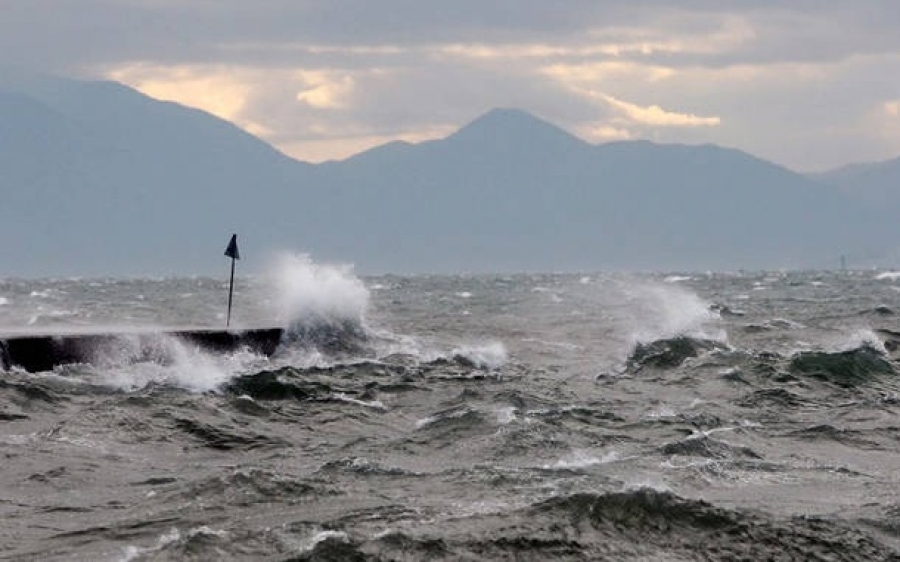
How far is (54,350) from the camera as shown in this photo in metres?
25.0

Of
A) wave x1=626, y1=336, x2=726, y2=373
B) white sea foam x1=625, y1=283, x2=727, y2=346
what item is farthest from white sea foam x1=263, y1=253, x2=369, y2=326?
wave x1=626, y1=336, x2=726, y2=373

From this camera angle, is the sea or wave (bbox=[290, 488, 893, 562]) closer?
wave (bbox=[290, 488, 893, 562])

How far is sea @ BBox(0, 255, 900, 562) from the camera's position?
11.1 metres

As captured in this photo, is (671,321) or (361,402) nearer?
(361,402)

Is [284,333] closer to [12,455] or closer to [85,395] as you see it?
[85,395]

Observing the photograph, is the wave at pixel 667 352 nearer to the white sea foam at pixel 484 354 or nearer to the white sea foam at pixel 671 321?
the white sea foam at pixel 671 321

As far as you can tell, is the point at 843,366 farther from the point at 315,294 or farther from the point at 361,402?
the point at 315,294

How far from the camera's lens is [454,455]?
15.5 metres

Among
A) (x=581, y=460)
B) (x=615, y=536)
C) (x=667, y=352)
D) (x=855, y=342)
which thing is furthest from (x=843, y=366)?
(x=615, y=536)

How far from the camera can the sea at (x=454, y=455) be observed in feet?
36.5

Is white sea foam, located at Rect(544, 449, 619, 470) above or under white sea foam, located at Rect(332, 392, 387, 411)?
above

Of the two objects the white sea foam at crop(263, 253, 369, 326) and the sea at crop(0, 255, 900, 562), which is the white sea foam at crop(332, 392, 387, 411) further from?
the white sea foam at crop(263, 253, 369, 326)

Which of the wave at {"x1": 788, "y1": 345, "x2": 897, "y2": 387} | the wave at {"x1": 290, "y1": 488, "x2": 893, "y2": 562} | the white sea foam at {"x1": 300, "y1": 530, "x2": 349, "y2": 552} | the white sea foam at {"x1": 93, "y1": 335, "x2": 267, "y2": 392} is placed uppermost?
the wave at {"x1": 788, "y1": 345, "x2": 897, "y2": 387}

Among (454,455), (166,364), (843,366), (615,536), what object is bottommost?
(166,364)
